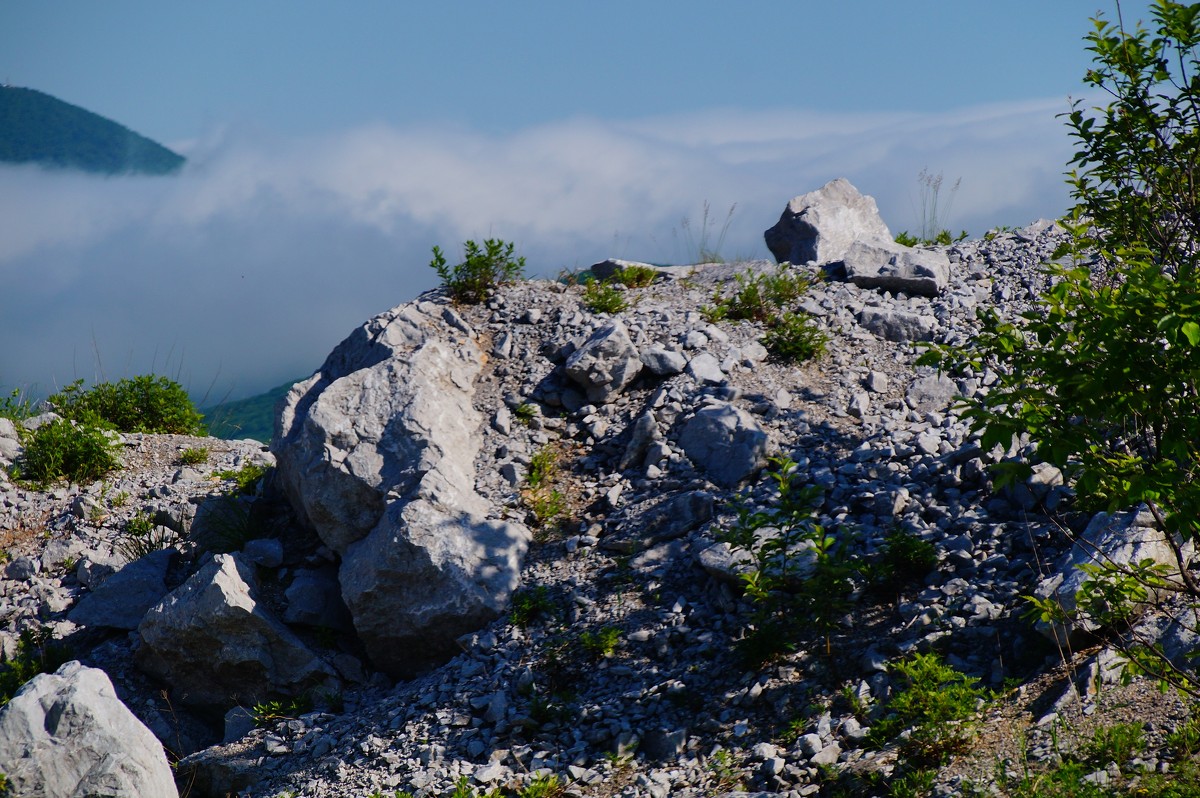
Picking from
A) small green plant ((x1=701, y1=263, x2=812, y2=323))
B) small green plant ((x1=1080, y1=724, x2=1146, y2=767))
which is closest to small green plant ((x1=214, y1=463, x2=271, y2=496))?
small green plant ((x1=701, y1=263, x2=812, y2=323))

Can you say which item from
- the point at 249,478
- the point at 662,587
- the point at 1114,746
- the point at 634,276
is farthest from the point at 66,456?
the point at 1114,746

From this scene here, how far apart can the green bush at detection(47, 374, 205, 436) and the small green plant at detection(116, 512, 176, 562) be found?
9.69 ft

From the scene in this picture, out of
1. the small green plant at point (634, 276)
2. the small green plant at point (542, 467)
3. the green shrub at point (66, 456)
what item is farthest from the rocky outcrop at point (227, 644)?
the small green plant at point (634, 276)

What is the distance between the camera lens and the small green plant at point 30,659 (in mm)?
8781

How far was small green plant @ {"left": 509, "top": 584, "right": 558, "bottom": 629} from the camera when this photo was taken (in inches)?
300

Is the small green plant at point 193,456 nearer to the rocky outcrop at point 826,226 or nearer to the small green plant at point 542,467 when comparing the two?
the small green plant at point 542,467

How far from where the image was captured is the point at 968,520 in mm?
7172

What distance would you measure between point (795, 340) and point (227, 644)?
6.54 m

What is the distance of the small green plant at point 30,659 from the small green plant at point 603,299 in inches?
267

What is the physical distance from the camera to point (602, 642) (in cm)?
709

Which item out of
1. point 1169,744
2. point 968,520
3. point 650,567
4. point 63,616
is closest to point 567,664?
point 650,567

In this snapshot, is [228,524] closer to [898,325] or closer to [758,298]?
[758,298]

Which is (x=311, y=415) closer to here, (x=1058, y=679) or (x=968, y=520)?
(x=968, y=520)

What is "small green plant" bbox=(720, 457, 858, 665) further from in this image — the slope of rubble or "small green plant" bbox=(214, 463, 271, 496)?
"small green plant" bbox=(214, 463, 271, 496)
